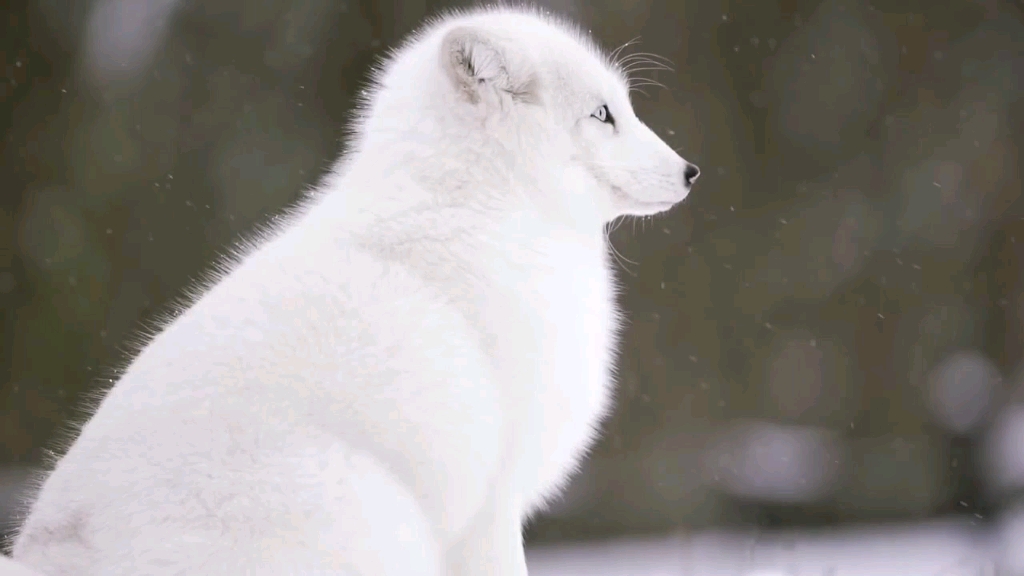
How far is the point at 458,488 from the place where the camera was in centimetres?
179

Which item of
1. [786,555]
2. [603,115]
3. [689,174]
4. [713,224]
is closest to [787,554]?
[786,555]

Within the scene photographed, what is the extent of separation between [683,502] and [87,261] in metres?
3.57

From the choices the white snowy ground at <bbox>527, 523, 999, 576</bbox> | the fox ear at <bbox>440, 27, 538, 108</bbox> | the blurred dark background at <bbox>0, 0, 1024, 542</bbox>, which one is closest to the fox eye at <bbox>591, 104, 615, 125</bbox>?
the fox ear at <bbox>440, 27, 538, 108</bbox>

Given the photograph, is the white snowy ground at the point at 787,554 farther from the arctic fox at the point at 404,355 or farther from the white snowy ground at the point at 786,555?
the arctic fox at the point at 404,355

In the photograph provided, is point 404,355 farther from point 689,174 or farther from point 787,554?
point 787,554

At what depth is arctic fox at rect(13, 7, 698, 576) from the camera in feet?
5.04

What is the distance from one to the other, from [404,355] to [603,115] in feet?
2.94

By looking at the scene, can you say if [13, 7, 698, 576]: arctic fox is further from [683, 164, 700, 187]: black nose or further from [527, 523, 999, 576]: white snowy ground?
[527, 523, 999, 576]: white snowy ground

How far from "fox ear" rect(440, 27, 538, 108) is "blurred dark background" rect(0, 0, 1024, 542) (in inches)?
121

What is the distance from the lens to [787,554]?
15.1 ft

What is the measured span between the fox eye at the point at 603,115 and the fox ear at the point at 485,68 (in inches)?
6.5

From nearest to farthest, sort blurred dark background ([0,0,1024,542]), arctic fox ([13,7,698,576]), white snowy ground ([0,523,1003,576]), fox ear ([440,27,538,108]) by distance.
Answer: arctic fox ([13,7,698,576]), fox ear ([440,27,538,108]), white snowy ground ([0,523,1003,576]), blurred dark background ([0,0,1024,542])

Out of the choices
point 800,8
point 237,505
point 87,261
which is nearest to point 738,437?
point 800,8

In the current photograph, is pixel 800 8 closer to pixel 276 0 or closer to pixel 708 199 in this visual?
pixel 708 199
